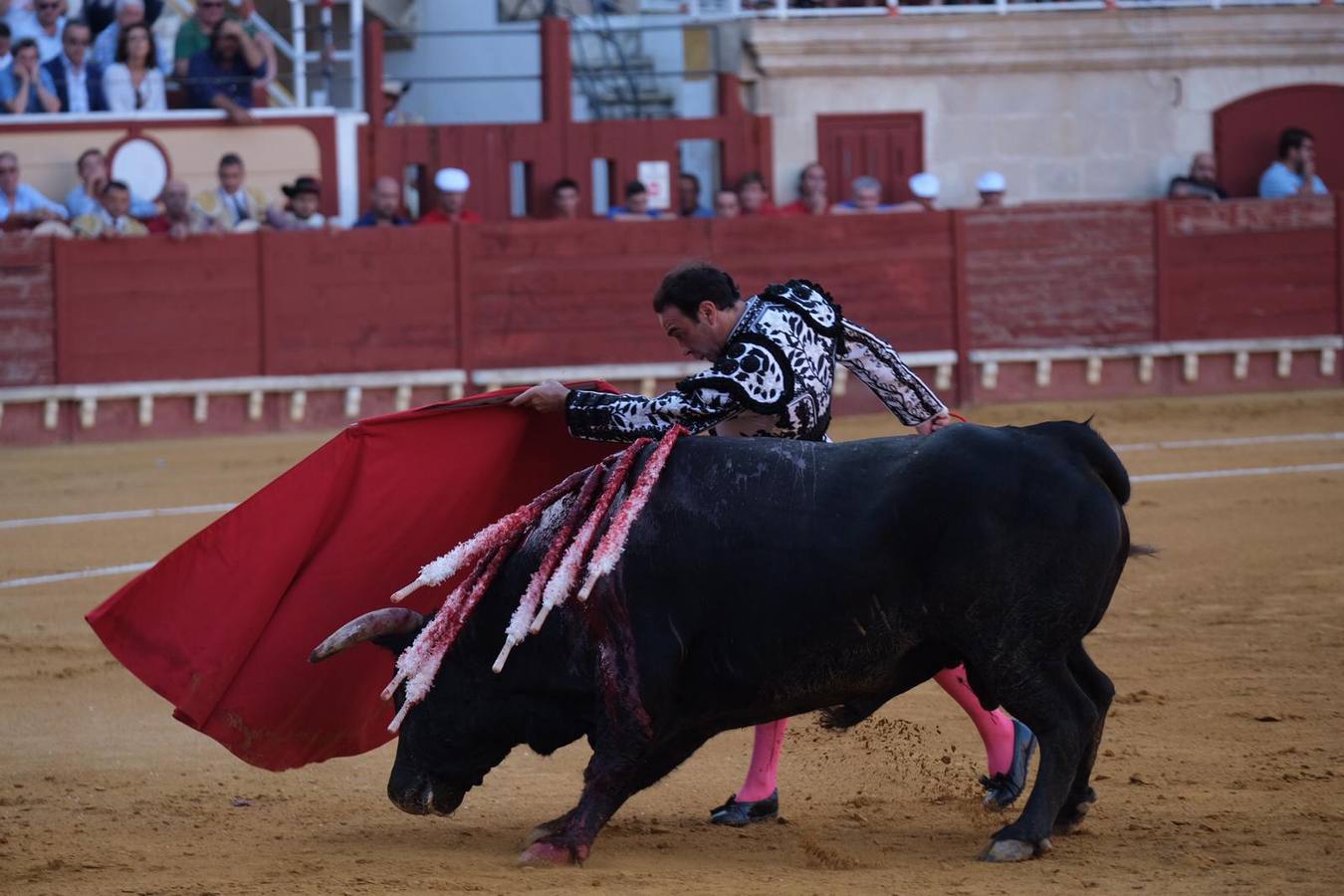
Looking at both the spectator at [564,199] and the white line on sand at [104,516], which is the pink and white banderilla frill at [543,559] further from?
the spectator at [564,199]

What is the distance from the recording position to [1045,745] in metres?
3.39

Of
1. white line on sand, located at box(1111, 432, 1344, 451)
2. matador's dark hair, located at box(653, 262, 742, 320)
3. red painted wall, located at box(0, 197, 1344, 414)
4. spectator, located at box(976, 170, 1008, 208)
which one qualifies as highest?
spectator, located at box(976, 170, 1008, 208)

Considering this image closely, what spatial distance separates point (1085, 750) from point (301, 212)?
8381mm

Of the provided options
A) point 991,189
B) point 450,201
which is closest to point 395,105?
point 450,201

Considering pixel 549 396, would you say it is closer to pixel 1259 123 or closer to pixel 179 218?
pixel 179 218

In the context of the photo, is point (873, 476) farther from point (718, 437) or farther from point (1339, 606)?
point (1339, 606)

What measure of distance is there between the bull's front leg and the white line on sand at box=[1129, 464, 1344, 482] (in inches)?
209

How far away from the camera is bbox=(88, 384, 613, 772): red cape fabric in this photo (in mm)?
3881

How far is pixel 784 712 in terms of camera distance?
139 inches

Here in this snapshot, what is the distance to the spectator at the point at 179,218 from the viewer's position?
10.8 metres

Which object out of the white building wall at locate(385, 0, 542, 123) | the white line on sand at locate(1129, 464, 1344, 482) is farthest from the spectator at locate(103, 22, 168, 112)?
the white line on sand at locate(1129, 464, 1344, 482)

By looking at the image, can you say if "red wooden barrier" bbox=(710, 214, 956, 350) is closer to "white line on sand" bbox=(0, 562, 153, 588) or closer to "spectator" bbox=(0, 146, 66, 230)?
"spectator" bbox=(0, 146, 66, 230)

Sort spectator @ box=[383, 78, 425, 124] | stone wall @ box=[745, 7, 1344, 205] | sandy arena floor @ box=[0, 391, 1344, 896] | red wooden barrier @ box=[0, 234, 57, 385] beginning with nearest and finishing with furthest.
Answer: sandy arena floor @ box=[0, 391, 1344, 896]
red wooden barrier @ box=[0, 234, 57, 385]
spectator @ box=[383, 78, 425, 124]
stone wall @ box=[745, 7, 1344, 205]

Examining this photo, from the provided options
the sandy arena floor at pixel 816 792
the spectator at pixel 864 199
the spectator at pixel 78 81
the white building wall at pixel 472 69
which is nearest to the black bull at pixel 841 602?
the sandy arena floor at pixel 816 792
